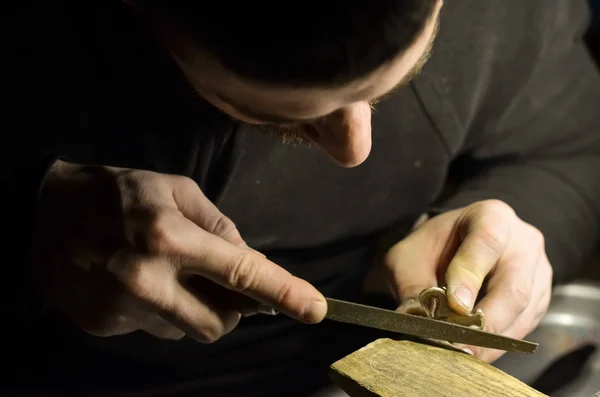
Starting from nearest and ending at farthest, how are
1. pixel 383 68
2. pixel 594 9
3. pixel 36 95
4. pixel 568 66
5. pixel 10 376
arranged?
pixel 383 68
pixel 36 95
pixel 10 376
pixel 568 66
pixel 594 9

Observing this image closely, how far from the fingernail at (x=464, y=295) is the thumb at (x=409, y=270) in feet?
0.14

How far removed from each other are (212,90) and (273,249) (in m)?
0.30

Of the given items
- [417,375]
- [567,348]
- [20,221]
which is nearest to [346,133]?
[417,375]

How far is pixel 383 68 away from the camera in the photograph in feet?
1.30

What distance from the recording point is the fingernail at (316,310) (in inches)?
18.8

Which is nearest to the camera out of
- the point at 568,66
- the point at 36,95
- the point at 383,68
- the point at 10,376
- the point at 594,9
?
the point at 383,68

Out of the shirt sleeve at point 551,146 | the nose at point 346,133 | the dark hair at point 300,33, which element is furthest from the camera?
the shirt sleeve at point 551,146

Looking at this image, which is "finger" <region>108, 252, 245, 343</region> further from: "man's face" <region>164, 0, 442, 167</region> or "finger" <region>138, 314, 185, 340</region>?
"man's face" <region>164, 0, 442, 167</region>

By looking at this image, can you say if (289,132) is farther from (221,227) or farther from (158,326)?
(158,326)

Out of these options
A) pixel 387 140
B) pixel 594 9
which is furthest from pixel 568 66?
pixel 594 9

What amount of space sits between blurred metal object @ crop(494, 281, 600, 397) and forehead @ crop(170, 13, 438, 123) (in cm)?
36

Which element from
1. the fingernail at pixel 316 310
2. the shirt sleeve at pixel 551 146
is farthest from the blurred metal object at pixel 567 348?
the fingernail at pixel 316 310

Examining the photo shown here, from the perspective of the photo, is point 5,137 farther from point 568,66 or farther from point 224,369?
point 568,66

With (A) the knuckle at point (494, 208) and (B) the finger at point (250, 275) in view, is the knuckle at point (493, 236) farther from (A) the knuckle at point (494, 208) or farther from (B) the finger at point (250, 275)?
(B) the finger at point (250, 275)
